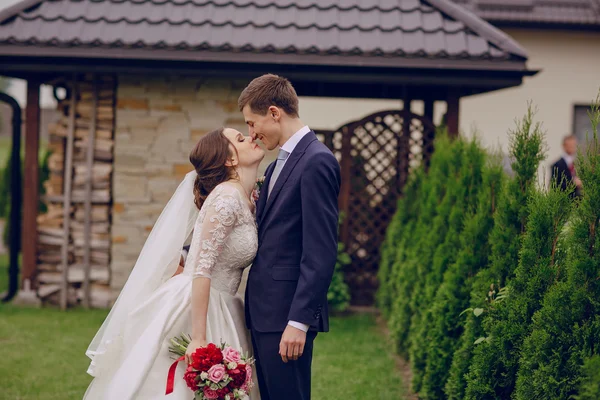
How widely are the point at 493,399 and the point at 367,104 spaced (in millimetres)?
12947

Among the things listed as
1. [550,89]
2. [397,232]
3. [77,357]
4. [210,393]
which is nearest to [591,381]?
[210,393]

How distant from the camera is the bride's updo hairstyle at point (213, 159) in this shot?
3.63 m

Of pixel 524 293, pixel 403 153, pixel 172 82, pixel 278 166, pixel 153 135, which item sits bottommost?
pixel 524 293

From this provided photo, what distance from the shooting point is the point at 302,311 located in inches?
127

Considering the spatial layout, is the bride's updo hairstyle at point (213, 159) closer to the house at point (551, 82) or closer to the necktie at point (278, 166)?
the necktie at point (278, 166)

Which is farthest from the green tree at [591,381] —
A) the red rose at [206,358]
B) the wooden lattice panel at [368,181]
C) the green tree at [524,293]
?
the wooden lattice panel at [368,181]

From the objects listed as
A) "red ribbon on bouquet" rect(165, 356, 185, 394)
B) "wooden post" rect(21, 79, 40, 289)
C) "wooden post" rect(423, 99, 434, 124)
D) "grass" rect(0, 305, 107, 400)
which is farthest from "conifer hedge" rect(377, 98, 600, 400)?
"wooden post" rect(21, 79, 40, 289)

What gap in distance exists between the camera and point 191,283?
363cm

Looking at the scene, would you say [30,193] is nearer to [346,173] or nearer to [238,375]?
[346,173]

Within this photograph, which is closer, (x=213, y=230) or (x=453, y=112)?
(x=213, y=230)

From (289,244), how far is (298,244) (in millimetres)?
45

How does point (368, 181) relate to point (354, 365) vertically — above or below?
above

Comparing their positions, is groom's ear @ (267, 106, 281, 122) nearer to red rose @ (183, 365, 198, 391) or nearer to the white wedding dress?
the white wedding dress

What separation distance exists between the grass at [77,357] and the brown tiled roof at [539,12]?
30.6 ft
